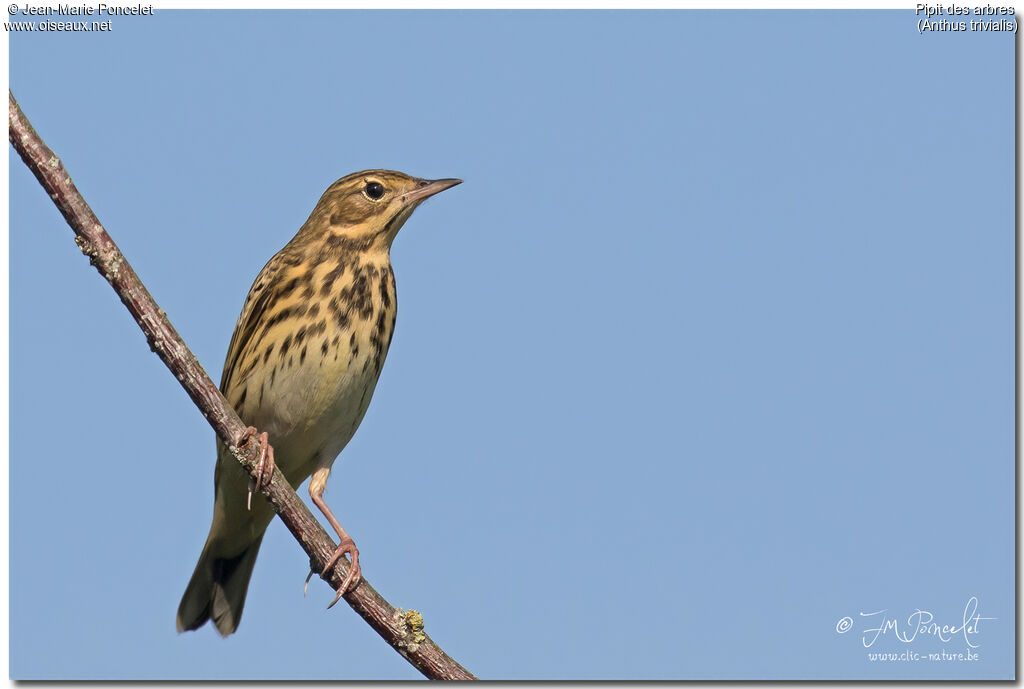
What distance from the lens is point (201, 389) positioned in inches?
282

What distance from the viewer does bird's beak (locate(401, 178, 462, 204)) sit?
10.4 metres

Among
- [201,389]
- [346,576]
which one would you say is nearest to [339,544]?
[346,576]

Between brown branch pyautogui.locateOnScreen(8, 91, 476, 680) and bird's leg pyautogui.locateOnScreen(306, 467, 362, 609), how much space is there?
48 mm

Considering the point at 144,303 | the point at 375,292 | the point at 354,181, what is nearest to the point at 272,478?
the point at 144,303

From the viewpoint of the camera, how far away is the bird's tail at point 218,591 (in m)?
11.1

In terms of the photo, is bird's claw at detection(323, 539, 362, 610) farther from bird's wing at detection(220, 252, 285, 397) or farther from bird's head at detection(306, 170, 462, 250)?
bird's head at detection(306, 170, 462, 250)

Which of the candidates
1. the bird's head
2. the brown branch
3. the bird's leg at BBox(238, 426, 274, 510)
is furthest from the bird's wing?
the brown branch

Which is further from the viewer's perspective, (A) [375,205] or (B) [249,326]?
(A) [375,205]

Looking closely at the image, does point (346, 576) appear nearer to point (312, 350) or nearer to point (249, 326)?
point (312, 350)

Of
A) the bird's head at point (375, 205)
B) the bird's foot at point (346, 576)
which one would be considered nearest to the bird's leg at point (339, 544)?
the bird's foot at point (346, 576)

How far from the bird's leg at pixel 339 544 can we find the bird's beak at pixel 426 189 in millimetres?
2512

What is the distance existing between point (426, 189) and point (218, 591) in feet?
14.0

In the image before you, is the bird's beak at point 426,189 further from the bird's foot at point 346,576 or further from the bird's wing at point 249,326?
the bird's foot at point 346,576

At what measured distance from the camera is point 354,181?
10797 millimetres
